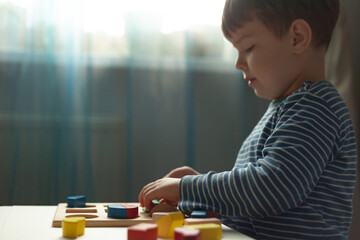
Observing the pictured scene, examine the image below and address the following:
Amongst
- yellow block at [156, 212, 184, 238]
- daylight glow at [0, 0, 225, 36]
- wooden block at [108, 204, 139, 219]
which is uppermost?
daylight glow at [0, 0, 225, 36]

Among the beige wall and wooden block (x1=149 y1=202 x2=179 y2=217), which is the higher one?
the beige wall

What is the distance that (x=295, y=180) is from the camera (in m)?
0.60

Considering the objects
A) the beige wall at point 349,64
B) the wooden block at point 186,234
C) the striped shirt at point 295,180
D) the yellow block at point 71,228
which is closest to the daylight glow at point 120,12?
the beige wall at point 349,64

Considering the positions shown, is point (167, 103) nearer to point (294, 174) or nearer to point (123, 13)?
point (123, 13)

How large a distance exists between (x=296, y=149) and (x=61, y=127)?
0.91 meters

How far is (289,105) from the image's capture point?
28.2 inches

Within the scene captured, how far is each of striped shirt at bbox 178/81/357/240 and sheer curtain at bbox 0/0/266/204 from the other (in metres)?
0.71

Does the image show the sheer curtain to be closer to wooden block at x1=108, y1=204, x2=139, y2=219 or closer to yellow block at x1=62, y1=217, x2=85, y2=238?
wooden block at x1=108, y1=204, x2=139, y2=219

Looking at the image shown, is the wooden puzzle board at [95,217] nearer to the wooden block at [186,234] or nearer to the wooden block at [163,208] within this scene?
the wooden block at [163,208]

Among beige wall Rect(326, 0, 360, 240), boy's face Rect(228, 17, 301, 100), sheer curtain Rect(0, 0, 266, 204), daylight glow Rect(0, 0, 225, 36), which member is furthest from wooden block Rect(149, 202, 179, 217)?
daylight glow Rect(0, 0, 225, 36)

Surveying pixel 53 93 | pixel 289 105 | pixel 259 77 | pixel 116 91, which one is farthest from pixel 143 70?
pixel 289 105

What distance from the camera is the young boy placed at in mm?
607

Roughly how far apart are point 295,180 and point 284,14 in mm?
331

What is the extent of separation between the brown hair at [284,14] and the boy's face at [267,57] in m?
0.01
